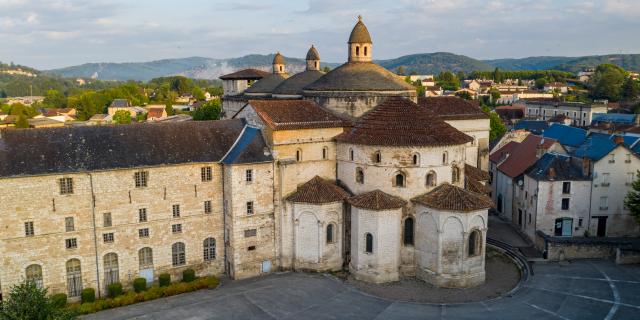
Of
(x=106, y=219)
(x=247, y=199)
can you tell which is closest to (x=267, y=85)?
(x=247, y=199)

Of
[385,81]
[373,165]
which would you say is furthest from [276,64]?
[373,165]

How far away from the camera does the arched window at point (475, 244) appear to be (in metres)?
37.8

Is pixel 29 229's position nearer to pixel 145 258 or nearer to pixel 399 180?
pixel 145 258

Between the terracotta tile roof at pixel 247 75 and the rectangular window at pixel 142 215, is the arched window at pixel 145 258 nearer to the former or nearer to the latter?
the rectangular window at pixel 142 215

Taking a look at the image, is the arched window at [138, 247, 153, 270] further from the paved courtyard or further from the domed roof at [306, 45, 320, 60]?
the domed roof at [306, 45, 320, 60]

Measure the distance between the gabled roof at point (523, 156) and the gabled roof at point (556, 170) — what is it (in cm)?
386

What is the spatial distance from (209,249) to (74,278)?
31.9ft

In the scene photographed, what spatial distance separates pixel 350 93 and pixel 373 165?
25.3 feet

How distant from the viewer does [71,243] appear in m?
35.1

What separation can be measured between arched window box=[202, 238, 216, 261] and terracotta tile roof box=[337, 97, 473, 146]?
43.7 ft

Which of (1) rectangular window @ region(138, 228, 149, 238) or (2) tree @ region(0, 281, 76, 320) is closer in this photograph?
(2) tree @ region(0, 281, 76, 320)

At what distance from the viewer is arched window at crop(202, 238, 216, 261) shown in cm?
3966

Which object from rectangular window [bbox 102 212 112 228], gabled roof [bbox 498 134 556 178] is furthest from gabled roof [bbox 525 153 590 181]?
rectangular window [bbox 102 212 112 228]

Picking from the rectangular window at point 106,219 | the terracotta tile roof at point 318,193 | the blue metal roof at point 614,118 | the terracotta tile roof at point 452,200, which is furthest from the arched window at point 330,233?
the blue metal roof at point 614,118
